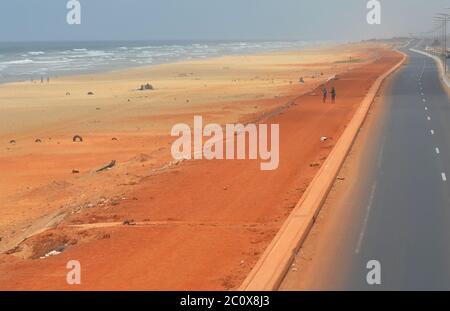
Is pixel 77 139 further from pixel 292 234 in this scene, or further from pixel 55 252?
pixel 292 234

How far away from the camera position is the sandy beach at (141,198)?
38.4ft

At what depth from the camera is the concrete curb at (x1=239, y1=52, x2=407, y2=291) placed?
34.3 ft

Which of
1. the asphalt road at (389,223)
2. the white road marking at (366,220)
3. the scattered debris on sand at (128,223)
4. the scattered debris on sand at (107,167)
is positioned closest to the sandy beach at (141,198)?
the scattered debris on sand at (128,223)

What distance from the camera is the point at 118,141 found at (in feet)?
105

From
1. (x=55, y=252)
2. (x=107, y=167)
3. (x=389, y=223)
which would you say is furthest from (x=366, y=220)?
(x=107, y=167)

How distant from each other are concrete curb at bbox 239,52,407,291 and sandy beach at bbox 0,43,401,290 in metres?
0.36

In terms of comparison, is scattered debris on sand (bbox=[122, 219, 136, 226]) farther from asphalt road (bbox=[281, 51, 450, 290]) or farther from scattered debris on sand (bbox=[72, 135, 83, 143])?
scattered debris on sand (bbox=[72, 135, 83, 143])

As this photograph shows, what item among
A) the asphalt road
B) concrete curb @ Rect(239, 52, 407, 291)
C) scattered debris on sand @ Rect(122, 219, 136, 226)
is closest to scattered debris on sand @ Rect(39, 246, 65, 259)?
scattered debris on sand @ Rect(122, 219, 136, 226)

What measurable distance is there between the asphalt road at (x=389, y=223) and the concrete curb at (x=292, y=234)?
0.23 meters

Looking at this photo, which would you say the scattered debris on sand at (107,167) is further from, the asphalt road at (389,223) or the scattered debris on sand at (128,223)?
the scattered debris on sand at (128,223)

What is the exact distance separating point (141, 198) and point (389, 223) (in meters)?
6.68

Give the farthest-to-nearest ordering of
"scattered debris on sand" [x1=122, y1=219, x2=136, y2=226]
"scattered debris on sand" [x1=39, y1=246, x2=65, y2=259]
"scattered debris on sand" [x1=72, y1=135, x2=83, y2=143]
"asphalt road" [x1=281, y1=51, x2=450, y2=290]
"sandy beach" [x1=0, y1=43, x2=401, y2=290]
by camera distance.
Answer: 1. "scattered debris on sand" [x1=72, y1=135, x2=83, y2=143]
2. "scattered debris on sand" [x1=122, y1=219, x2=136, y2=226]
3. "scattered debris on sand" [x1=39, y1=246, x2=65, y2=259]
4. "sandy beach" [x1=0, y1=43, x2=401, y2=290]
5. "asphalt road" [x1=281, y1=51, x2=450, y2=290]

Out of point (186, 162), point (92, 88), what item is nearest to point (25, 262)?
point (186, 162)
